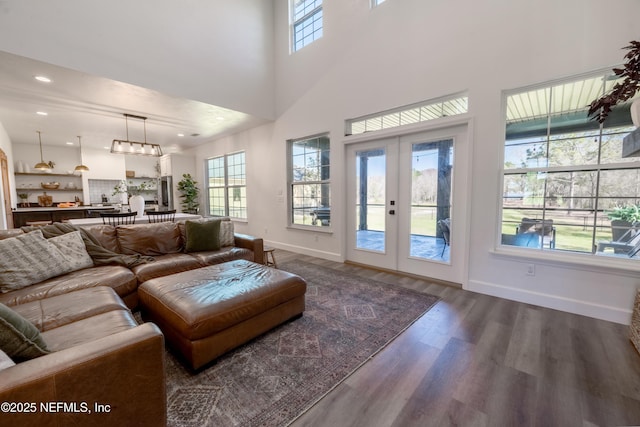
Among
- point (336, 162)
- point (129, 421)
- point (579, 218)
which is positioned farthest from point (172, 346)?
point (579, 218)

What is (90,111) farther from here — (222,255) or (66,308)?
(66,308)

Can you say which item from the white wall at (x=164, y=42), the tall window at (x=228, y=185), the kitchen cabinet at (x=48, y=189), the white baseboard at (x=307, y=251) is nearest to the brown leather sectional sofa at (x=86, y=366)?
the white wall at (x=164, y=42)

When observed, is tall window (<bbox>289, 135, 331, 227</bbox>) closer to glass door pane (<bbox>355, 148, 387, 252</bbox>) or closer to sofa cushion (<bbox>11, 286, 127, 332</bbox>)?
glass door pane (<bbox>355, 148, 387, 252</bbox>)

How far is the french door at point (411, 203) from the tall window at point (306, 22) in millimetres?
2315

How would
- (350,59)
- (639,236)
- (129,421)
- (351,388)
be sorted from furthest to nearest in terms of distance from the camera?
(350,59) → (639,236) → (351,388) → (129,421)

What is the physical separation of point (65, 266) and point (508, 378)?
3.72 m

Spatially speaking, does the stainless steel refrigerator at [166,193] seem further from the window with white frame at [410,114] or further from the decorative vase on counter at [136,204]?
the window with white frame at [410,114]

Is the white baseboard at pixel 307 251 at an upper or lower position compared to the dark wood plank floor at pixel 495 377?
upper

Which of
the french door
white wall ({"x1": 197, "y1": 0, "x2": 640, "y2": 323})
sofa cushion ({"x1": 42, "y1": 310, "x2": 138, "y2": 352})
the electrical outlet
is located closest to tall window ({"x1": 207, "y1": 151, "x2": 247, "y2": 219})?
white wall ({"x1": 197, "y1": 0, "x2": 640, "y2": 323})

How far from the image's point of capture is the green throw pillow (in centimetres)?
343

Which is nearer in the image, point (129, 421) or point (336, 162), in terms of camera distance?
point (129, 421)

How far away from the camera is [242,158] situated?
20.9ft

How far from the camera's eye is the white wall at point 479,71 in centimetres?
238

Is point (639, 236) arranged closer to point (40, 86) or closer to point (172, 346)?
point (172, 346)
